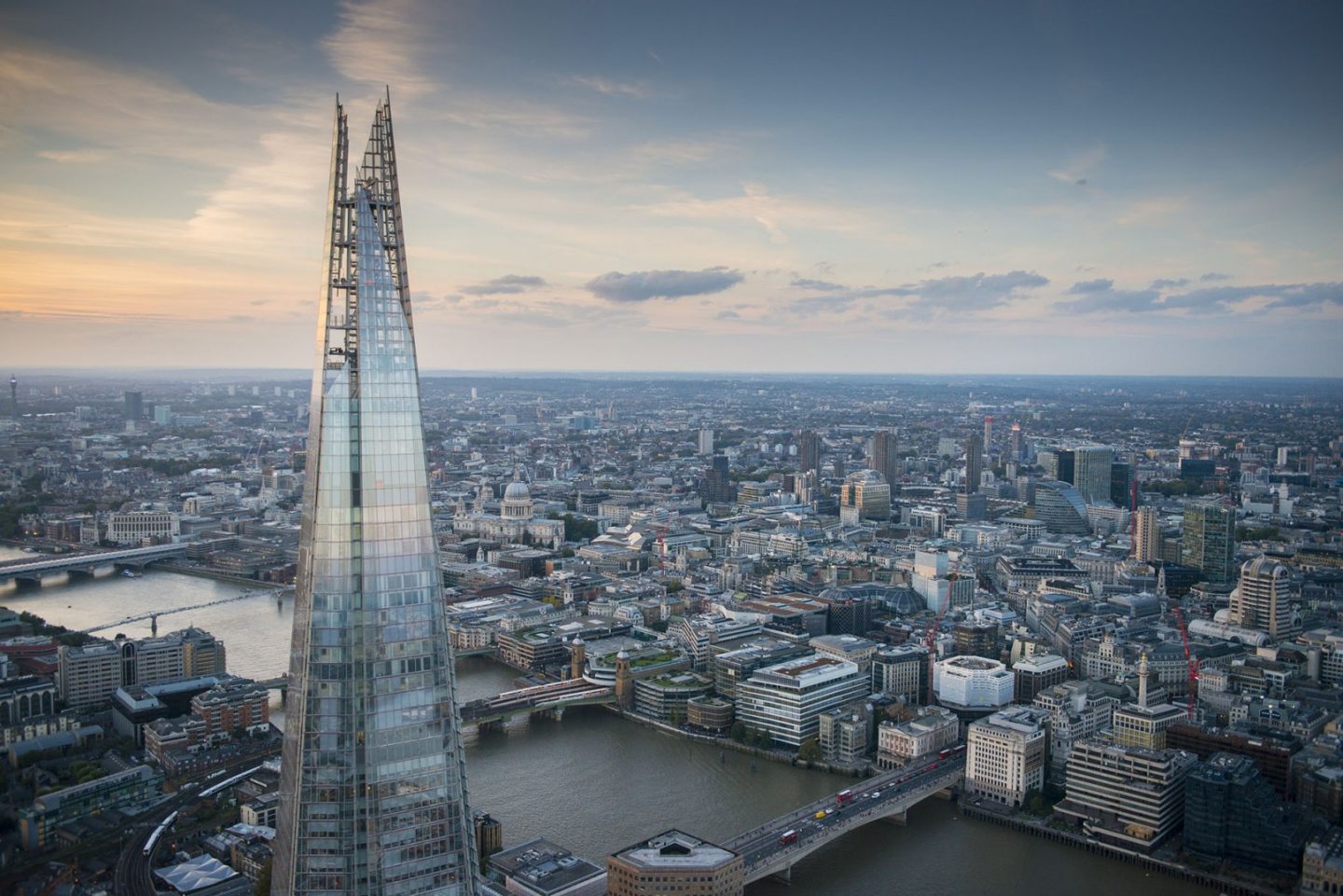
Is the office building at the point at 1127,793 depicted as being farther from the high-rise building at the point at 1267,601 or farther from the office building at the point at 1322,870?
the high-rise building at the point at 1267,601

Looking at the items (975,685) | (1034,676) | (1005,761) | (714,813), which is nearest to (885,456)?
(1034,676)

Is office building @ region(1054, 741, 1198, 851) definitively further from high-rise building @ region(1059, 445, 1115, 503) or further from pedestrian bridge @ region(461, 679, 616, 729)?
high-rise building @ region(1059, 445, 1115, 503)

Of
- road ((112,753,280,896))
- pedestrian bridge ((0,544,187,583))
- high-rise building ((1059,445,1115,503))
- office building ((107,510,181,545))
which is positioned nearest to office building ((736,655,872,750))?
road ((112,753,280,896))

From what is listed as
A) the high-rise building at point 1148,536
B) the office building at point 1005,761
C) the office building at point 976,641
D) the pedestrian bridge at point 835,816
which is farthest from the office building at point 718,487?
the office building at point 1005,761

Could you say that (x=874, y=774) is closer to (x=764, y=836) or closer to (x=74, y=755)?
(x=764, y=836)

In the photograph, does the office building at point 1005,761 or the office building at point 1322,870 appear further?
the office building at point 1005,761

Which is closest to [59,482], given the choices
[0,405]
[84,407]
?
[0,405]
